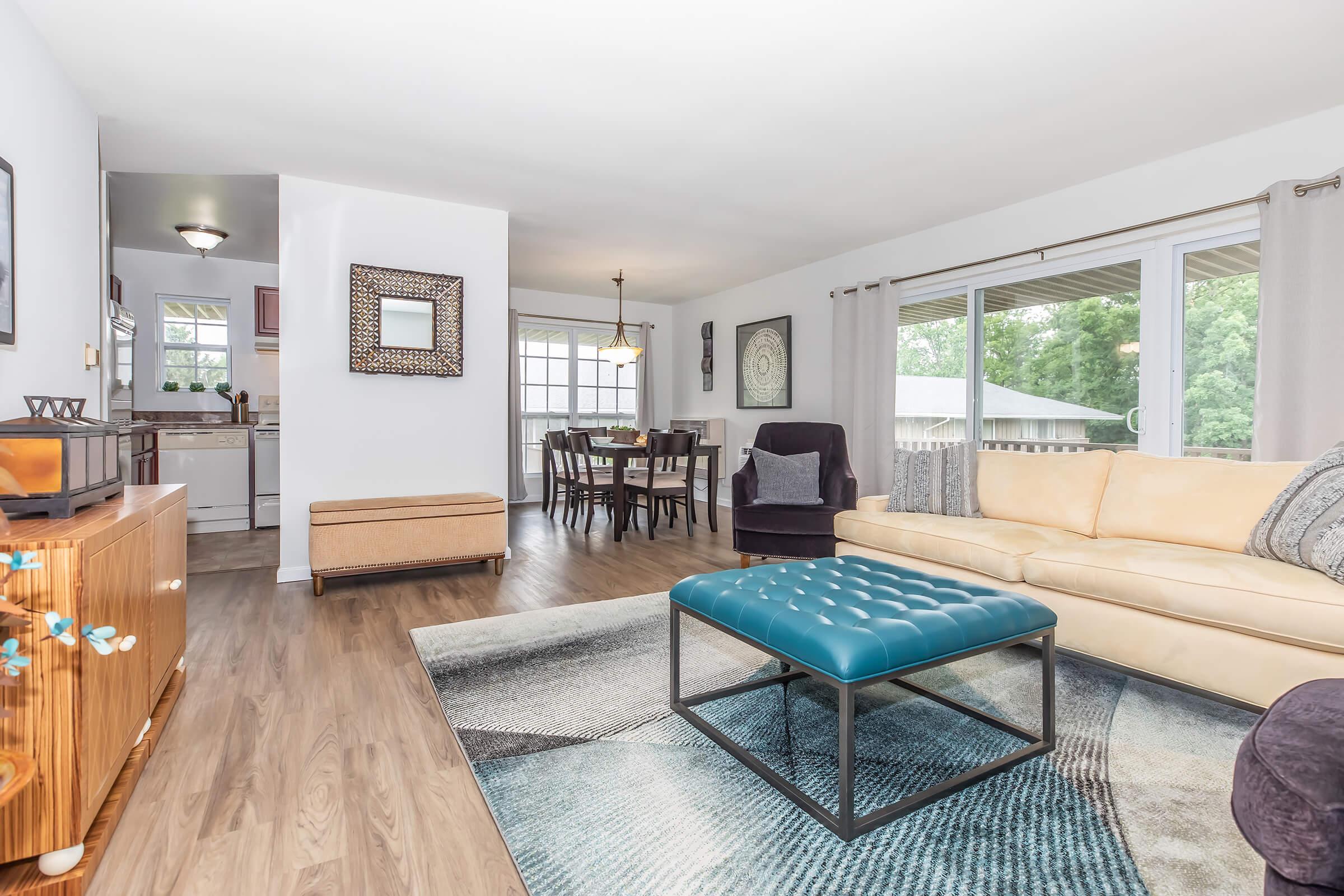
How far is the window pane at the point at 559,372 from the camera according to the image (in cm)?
744

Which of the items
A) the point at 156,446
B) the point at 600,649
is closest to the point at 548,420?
the point at 156,446

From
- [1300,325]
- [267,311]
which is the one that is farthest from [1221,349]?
[267,311]

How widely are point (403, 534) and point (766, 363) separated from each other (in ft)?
13.0

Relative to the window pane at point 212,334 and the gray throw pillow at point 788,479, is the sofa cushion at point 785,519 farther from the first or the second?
the window pane at point 212,334

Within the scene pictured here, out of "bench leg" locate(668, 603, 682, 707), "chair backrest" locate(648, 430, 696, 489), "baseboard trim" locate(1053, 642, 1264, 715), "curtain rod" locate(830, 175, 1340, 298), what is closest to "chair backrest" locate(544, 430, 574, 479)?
"chair backrest" locate(648, 430, 696, 489)

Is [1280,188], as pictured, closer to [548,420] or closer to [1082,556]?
[1082,556]

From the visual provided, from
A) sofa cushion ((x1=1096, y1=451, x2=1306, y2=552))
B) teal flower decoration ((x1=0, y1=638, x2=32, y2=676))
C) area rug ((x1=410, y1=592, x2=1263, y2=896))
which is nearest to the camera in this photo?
teal flower decoration ((x1=0, y1=638, x2=32, y2=676))

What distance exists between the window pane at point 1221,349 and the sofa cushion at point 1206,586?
1213 millimetres

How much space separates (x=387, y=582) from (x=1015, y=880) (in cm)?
346

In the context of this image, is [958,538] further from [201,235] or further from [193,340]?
[193,340]

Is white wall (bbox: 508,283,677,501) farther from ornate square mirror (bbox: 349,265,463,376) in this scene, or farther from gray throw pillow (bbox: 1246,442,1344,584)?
gray throw pillow (bbox: 1246,442,1344,584)

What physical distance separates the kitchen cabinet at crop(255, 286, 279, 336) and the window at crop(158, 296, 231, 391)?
1.76ft

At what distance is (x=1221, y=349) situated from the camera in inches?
132

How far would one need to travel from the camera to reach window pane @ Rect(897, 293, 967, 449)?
474 centimetres
